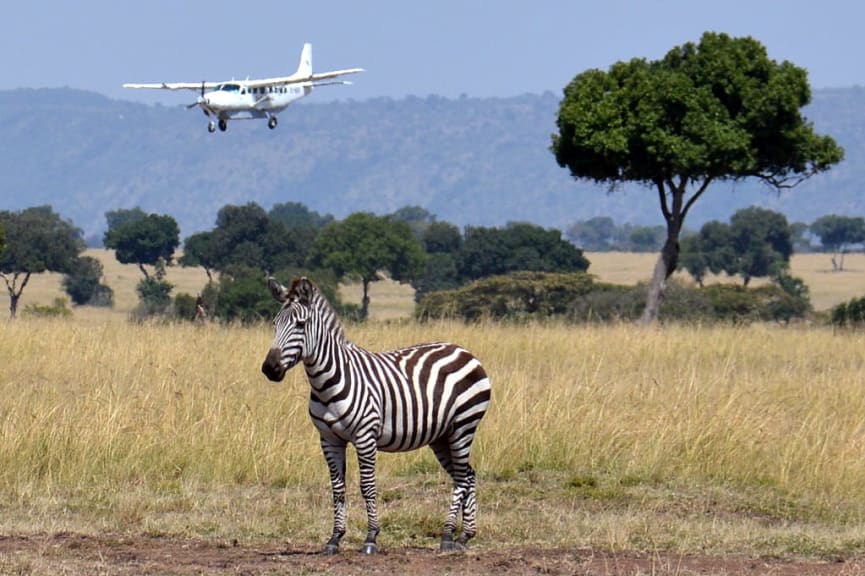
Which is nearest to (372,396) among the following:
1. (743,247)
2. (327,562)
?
(327,562)

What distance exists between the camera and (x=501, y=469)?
1206 cm

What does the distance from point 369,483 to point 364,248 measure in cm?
5877

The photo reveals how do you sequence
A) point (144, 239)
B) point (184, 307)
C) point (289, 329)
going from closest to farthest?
point (289, 329) → point (184, 307) → point (144, 239)

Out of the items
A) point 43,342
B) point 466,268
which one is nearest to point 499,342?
point 43,342

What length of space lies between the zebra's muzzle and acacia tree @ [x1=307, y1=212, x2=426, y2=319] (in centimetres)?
5675

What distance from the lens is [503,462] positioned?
40.0ft

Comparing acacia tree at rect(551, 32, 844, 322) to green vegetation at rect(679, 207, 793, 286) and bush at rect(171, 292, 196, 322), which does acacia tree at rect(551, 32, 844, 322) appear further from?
green vegetation at rect(679, 207, 793, 286)

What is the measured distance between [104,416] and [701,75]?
19918 millimetres

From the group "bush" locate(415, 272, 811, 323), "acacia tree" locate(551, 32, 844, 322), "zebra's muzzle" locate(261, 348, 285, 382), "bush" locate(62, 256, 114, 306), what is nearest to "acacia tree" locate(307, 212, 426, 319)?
"bush" locate(62, 256, 114, 306)

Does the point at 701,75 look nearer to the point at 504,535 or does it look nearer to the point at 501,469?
the point at 501,469

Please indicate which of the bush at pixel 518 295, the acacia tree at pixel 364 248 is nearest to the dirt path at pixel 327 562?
the bush at pixel 518 295

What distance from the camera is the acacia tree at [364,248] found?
66188 millimetres

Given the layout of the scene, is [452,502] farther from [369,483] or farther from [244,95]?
[244,95]

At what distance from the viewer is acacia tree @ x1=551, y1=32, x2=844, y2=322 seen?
94.8 ft
